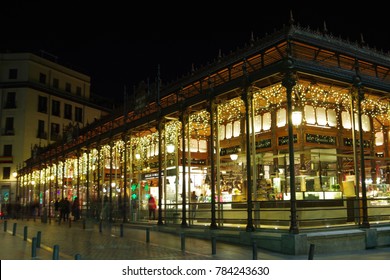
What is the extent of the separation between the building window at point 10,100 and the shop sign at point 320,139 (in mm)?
46709

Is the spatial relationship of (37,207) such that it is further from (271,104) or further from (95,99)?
(95,99)

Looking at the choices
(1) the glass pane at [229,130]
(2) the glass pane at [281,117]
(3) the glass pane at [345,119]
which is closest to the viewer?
(2) the glass pane at [281,117]

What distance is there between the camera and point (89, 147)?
92.5 ft

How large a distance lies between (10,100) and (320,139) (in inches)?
1868

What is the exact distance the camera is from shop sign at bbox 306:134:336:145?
63.6ft

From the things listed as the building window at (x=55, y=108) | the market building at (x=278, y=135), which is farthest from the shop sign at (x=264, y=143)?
the building window at (x=55, y=108)

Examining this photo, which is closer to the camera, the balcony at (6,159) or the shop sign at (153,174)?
the shop sign at (153,174)

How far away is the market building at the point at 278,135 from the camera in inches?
590

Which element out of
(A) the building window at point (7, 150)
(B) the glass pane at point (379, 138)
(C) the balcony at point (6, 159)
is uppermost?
(A) the building window at point (7, 150)

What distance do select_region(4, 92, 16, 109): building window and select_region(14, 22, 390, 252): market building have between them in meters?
34.5

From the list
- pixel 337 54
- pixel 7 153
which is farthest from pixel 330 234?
pixel 7 153

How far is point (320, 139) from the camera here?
19.8 metres

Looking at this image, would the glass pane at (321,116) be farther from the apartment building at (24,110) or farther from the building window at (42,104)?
the building window at (42,104)

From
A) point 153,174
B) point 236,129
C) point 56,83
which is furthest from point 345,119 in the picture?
point 56,83
